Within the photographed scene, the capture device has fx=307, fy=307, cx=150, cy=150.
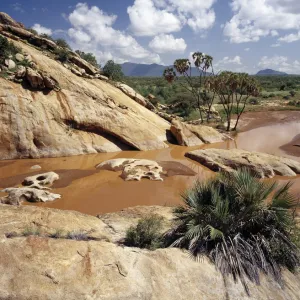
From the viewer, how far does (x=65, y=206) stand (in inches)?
412

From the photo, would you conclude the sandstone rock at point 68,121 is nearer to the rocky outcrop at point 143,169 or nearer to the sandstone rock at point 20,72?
the sandstone rock at point 20,72

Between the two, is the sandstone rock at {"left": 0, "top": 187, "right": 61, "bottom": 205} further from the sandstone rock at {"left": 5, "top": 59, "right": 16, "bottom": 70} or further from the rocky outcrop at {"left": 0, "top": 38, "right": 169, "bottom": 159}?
the sandstone rock at {"left": 5, "top": 59, "right": 16, "bottom": 70}

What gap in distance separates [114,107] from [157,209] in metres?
12.4

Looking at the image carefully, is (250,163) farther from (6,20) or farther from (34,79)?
(6,20)

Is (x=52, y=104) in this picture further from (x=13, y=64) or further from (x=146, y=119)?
(x=146, y=119)

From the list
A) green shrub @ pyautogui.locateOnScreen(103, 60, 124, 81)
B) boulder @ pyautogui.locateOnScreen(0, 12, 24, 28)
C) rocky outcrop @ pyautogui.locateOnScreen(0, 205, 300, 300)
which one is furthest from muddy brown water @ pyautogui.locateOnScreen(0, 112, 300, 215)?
boulder @ pyautogui.locateOnScreen(0, 12, 24, 28)

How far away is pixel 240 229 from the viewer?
5387 mm

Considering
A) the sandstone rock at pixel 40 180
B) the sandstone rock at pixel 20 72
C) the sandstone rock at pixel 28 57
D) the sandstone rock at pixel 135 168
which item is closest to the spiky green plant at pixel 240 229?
the sandstone rock at pixel 135 168

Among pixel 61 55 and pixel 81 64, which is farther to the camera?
pixel 81 64

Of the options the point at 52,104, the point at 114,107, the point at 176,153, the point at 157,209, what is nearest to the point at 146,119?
the point at 114,107

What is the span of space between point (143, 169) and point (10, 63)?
34.2ft

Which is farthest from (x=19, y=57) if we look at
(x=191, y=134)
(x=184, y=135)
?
(x=191, y=134)

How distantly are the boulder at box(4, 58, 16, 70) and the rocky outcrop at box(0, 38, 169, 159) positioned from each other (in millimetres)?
900

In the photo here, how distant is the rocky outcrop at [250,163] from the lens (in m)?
14.5
